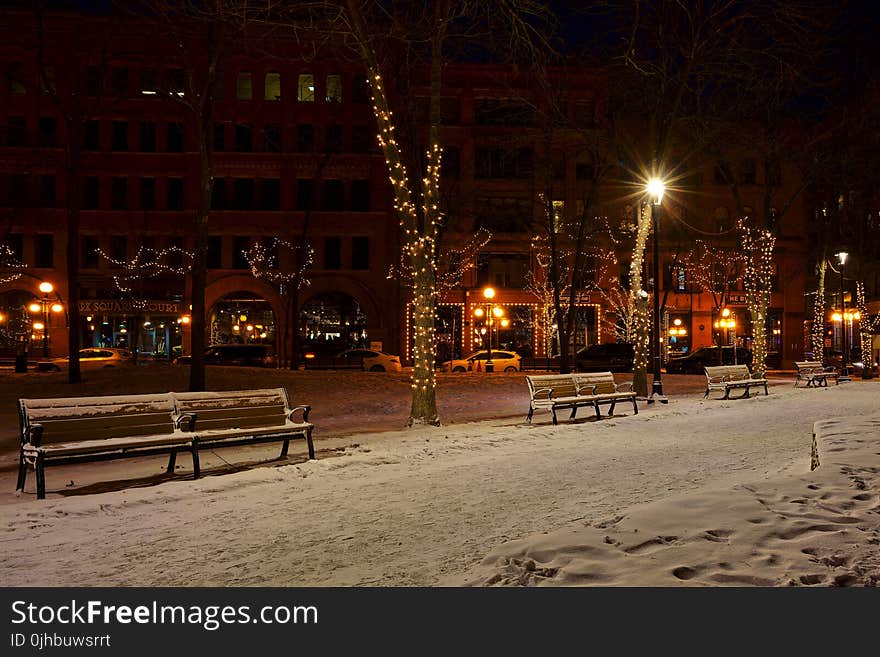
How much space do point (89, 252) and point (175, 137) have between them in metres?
8.95

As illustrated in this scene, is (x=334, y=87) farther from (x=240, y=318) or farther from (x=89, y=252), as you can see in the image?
(x=89, y=252)

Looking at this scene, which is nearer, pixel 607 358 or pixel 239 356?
pixel 239 356

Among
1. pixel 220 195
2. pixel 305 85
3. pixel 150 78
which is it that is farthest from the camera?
pixel 305 85

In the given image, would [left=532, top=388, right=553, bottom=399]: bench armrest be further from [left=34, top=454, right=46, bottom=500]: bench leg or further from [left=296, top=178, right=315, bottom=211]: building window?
[left=296, top=178, right=315, bottom=211]: building window

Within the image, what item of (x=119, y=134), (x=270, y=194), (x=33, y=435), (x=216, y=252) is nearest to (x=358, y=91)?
(x=270, y=194)

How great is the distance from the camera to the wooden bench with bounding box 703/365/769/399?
22.1 m

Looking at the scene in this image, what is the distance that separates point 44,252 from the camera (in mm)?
48531

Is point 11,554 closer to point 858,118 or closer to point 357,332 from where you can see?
point 858,118

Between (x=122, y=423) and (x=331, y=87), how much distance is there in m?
43.7

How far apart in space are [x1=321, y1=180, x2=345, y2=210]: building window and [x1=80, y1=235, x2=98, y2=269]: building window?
47.0ft

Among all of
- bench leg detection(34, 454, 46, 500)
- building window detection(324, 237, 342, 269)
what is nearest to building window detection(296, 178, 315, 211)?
building window detection(324, 237, 342, 269)

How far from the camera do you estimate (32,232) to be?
48.2 meters

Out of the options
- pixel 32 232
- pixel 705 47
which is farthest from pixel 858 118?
pixel 32 232

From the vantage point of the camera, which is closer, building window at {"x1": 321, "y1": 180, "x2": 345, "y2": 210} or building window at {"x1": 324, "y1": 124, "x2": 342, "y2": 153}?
building window at {"x1": 324, "y1": 124, "x2": 342, "y2": 153}
